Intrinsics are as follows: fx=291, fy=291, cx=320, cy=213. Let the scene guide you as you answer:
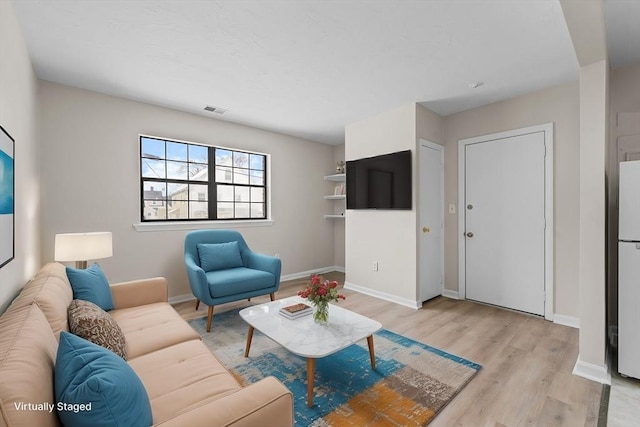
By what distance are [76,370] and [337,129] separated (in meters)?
4.22

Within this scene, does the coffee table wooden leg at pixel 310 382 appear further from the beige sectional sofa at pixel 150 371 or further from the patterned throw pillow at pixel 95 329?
the patterned throw pillow at pixel 95 329

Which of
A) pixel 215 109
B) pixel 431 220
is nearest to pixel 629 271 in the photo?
pixel 431 220

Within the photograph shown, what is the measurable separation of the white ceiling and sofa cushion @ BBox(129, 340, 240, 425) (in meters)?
2.13

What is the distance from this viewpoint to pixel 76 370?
90 cm

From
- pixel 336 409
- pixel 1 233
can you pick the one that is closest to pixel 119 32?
pixel 1 233

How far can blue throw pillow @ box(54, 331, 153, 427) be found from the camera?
832mm

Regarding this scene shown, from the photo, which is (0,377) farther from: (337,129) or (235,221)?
(337,129)

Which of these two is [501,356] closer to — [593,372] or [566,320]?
[593,372]

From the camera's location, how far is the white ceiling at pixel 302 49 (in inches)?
75.1

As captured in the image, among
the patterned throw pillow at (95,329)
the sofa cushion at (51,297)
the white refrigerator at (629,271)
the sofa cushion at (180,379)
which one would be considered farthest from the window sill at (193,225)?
the white refrigerator at (629,271)

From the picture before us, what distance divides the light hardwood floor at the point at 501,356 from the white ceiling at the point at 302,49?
8.14 ft

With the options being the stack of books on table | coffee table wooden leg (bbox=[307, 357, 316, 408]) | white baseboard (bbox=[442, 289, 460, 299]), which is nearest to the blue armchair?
the stack of books on table

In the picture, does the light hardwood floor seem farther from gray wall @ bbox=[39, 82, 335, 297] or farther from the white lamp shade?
the white lamp shade

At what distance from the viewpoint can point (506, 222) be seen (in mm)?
3404
